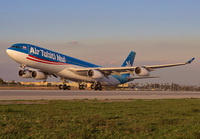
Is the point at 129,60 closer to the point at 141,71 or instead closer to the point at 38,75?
the point at 141,71

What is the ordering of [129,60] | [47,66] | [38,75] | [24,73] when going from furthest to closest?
[129,60] → [38,75] → [24,73] → [47,66]

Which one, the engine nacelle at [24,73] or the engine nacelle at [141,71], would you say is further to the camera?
the engine nacelle at [24,73]

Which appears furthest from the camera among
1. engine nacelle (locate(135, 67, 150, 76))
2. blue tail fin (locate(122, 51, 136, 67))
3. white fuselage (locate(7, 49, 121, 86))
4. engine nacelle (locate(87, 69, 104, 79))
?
blue tail fin (locate(122, 51, 136, 67))

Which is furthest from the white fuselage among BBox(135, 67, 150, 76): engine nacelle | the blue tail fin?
the blue tail fin

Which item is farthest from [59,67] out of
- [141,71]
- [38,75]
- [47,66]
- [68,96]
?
[68,96]

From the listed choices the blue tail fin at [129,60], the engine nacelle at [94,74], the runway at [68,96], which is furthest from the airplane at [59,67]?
the blue tail fin at [129,60]

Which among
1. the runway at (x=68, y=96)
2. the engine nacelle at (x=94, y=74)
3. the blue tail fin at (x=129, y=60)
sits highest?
the blue tail fin at (x=129, y=60)

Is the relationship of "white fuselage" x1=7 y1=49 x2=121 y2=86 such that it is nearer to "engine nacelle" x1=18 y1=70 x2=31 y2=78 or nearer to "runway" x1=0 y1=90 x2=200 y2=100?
"engine nacelle" x1=18 y1=70 x2=31 y2=78

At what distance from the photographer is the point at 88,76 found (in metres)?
50.7

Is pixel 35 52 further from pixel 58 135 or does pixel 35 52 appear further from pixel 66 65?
pixel 58 135

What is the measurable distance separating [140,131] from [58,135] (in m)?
2.68

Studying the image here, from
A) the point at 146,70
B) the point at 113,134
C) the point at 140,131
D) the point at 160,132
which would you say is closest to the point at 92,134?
the point at 113,134

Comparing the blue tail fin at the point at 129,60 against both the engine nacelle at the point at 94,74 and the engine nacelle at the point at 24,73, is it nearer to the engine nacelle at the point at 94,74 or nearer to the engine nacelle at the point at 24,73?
the engine nacelle at the point at 94,74

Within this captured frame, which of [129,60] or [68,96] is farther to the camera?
[129,60]
